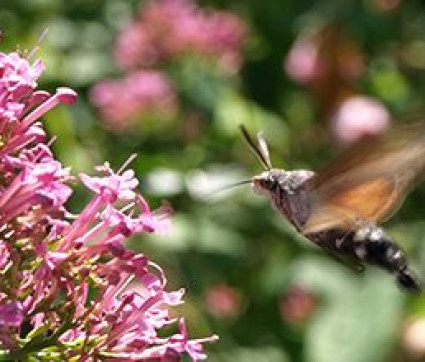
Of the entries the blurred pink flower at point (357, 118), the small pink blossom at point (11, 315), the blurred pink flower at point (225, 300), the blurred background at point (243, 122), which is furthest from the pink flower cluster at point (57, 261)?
the blurred pink flower at point (357, 118)

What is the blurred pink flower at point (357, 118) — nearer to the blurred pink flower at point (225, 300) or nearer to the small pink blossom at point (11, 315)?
the blurred pink flower at point (225, 300)

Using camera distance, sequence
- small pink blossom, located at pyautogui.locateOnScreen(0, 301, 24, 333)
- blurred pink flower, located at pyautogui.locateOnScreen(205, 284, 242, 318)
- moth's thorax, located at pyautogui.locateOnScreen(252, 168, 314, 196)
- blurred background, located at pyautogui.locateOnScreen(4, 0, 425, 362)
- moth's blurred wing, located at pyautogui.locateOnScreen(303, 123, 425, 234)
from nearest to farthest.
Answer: small pink blossom, located at pyautogui.locateOnScreen(0, 301, 24, 333), moth's blurred wing, located at pyautogui.locateOnScreen(303, 123, 425, 234), moth's thorax, located at pyautogui.locateOnScreen(252, 168, 314, 196), blurred background, located at pyautogui.locateOnScreen(4, 0, 425, 362), blurred pink flower, located at pyautogui.locateOnScreen(205, 284, 242, 318)

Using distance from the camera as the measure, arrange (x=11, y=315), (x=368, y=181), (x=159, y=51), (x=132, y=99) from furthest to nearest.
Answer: (x=159, y=51)
(x=132, y=99)
(x=368, y=181)
(x=11, y=315)


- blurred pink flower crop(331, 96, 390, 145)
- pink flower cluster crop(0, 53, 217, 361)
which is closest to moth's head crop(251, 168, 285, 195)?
pink flower cluster crop(0, 53, 217, 361)

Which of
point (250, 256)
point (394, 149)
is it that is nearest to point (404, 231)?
point (250, 256)

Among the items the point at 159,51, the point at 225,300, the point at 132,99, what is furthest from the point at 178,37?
the point at 225,300

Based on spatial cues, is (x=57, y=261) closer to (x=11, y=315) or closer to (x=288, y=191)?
(x=11, y=315)

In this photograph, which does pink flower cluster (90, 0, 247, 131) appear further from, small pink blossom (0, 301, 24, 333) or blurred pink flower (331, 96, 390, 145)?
small pink blossom (0, 301, 24, 333)
